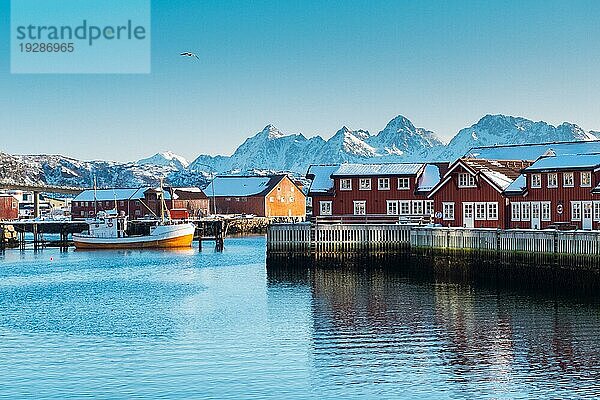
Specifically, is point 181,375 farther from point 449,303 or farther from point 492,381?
point 449,303

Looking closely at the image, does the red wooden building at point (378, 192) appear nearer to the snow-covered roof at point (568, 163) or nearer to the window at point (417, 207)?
the window at point (417, 207)

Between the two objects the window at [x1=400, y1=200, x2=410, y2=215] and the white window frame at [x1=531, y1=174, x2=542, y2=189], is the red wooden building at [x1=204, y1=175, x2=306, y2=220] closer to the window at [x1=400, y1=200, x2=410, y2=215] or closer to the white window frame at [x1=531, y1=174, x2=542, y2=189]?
the window at [x1=400, y1=200, x2=410, y2=215]

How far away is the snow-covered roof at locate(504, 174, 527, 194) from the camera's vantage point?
182ft

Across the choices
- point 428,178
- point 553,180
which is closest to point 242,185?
point 428,178

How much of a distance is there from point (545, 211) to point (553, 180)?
1953 mm

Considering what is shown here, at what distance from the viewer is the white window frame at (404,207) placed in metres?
69.4

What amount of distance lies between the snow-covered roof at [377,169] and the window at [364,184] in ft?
1.57

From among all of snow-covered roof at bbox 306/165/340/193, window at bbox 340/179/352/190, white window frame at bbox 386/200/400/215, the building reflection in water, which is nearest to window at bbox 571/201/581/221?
the building reflection in water

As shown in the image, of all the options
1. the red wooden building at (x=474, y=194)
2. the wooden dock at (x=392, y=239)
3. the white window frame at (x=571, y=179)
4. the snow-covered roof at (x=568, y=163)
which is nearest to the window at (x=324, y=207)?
the wooden dock at (x=392, y=239)

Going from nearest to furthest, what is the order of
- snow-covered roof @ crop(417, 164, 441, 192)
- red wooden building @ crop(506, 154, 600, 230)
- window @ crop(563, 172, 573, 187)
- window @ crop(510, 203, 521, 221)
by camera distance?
red wooden building @ crop(506, 154, 600, 230) → window @ crop(563, 172, 573, 187) → window @ crop(510, 203, 521, 221) → snow-covered roof @ crop(417, 164, 441, 192)

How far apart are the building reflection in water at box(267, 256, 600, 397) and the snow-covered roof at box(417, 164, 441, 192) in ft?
65.6

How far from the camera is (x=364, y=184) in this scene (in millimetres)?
69938

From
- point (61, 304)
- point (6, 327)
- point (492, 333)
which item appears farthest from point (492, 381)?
point (61, 304)

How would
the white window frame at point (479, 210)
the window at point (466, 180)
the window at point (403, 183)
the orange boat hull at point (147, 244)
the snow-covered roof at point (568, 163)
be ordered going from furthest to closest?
1. the orange boat hull at point (147, 244)
2. the window at point (403, 183)
3. the window at point (466, 180)
4. the white window frame at point (479, 210)
5. the snow-covered roof at point (568, 163)
